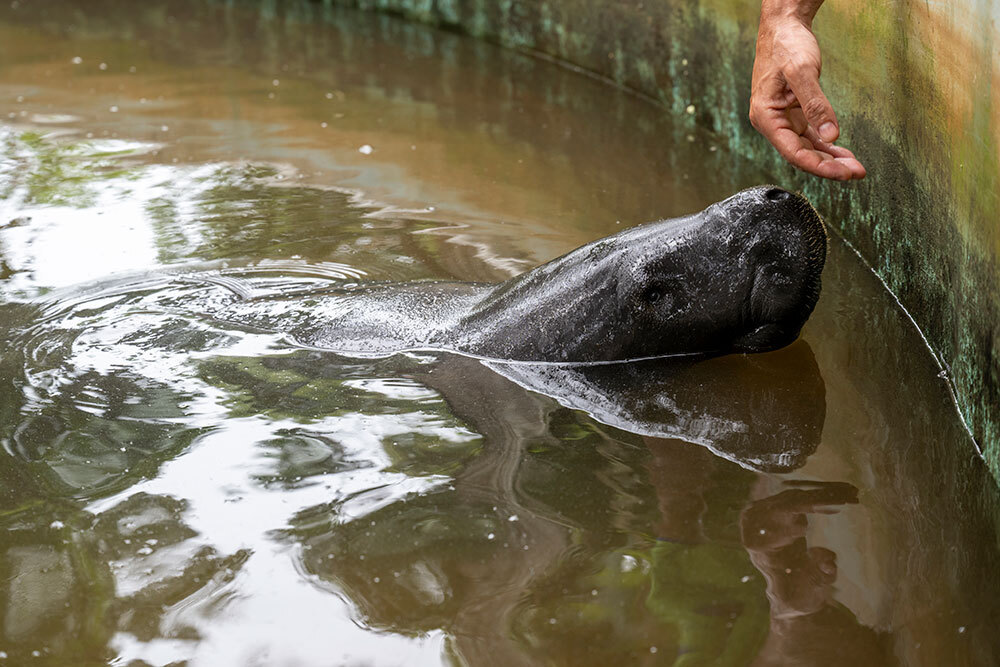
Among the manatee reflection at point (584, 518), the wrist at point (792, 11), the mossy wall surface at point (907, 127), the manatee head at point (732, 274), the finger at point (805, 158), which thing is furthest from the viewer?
the wrist at point (792, 11)

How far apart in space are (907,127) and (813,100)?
1.19 meters

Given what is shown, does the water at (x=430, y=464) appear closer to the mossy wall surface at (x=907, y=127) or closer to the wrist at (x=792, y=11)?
the mossy wall surface at (x=907, y=127)

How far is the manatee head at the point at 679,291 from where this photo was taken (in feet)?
13.5

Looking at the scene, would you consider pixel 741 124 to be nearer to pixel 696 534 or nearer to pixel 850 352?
pixel 850 352

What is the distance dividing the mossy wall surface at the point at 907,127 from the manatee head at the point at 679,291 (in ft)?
1.87

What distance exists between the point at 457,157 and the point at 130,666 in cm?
465

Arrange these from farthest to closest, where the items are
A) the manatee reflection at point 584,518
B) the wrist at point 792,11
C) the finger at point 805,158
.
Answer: the wrist at point 792,11 < the finger at point 805,158 < the manatee reflection at point 584,518

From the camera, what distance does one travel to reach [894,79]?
5.11 meters

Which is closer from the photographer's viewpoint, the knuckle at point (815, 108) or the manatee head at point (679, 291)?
the knuckle at point (815, 108)

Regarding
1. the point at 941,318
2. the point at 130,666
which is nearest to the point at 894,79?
the point at 941,318

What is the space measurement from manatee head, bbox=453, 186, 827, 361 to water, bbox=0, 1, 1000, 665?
122 millimetres

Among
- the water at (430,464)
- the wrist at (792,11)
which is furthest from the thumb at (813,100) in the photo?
the water at (430,464)

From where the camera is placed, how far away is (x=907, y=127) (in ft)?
16.2

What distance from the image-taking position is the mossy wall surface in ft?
12.8
